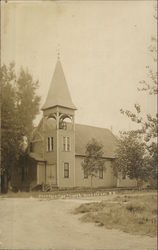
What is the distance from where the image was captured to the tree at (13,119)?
46.8 ft

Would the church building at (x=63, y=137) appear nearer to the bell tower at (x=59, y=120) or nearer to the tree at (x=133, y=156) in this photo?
the bell tower at (x=59, y=120)

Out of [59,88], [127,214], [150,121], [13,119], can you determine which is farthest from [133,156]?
[13,119]

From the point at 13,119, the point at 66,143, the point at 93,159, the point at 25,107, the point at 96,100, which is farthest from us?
the point at 13,119

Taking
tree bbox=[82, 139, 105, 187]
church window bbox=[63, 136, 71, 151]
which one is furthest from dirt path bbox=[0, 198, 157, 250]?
church window bbox=[63, 136, 71, 151]

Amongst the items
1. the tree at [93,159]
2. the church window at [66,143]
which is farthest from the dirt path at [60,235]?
the church window at [66,143]

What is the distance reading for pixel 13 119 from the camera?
649 inches

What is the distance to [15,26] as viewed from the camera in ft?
22.3

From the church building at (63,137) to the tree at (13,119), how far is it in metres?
2.74

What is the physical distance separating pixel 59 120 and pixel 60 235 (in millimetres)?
4472

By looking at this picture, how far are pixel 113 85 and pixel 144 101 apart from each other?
864 mm

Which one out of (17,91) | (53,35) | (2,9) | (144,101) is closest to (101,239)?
(144,101)

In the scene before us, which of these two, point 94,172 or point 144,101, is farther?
point 94,172

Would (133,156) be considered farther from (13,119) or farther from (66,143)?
(13,119)

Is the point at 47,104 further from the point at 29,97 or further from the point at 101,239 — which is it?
the point at 29,97
